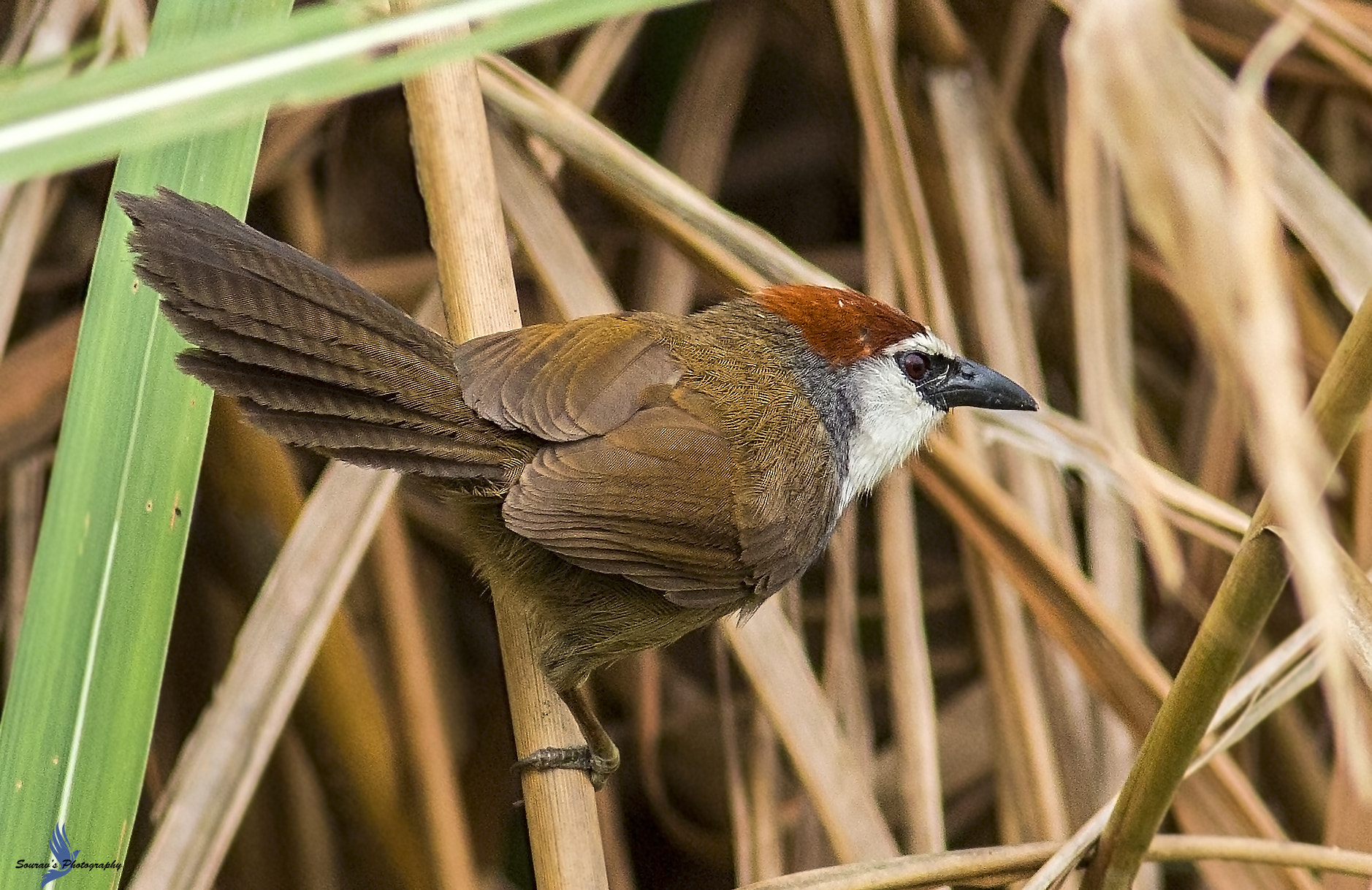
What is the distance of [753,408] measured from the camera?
84.2 inches

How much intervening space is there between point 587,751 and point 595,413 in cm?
56

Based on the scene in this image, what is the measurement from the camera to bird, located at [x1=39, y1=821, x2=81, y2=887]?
1.32m

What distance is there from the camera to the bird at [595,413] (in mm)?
1607

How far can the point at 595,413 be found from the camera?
190cm

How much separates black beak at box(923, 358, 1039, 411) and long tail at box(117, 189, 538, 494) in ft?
2.86

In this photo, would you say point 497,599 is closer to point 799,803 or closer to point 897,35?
point 799,803

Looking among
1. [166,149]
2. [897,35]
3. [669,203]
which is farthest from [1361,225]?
[166,149]

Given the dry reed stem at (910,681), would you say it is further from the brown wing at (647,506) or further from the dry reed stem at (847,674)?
Result: the brown wing at (647,506)

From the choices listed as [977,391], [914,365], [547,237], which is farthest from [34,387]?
[977,391]

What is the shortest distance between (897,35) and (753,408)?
112cm

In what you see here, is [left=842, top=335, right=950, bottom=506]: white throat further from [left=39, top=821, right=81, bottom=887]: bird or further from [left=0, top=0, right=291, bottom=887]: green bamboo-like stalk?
[left=39, top=821, right=81, bottom=887]: bird

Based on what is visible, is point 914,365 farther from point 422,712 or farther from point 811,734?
point 422,712
